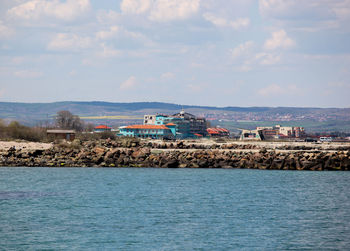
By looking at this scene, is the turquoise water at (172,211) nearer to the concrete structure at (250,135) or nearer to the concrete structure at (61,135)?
the concrete structure at (61,135)

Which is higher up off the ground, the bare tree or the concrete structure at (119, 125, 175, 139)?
the bare tree

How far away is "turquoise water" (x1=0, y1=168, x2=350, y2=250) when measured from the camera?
19.8m

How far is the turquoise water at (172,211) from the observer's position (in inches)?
778

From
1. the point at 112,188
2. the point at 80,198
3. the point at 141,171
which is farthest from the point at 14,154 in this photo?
the point at 80,198

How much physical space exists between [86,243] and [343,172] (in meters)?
30.0

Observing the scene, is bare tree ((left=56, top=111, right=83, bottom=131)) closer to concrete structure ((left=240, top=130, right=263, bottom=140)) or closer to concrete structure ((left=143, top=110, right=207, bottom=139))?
concrete structure ((left=143, top=110, right=207, bottom=139))

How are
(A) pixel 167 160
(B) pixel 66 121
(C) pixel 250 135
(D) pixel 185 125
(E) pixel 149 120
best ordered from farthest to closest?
(E) pixel 149 120, (D) pixel 185 125, (C) pixel 250 135, (B) pixel 66 121, (A) pixel 167 160

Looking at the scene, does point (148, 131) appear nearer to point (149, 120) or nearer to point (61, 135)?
point (149, 120)

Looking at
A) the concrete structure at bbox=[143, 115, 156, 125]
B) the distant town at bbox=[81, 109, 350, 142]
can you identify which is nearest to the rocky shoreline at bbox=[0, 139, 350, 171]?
the distant town at bbox=[81, 109, 350, 142]

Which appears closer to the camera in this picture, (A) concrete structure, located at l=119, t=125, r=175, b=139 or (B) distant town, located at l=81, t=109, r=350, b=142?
(B) distant town, located at l=81, t=109, r=350, b=142

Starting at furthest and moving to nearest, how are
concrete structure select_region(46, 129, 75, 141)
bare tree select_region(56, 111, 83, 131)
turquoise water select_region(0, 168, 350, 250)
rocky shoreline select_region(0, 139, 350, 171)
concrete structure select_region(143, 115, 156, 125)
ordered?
concrete structure select_region(143, 115, 156, 125)
bare tree select_region(56, 111, 83, 131)
concrete structure select_region(46, 129, 75, 141)
rocky shoreline select_region(0, 139, 350, 171)
turquoise water select_region(0, 168, 350, 250)

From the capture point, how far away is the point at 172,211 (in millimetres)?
25781

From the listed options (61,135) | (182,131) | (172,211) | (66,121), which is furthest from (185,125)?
(172,211)

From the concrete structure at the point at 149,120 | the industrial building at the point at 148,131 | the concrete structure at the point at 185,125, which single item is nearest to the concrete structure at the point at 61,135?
the industrial building at the point at 148,131
